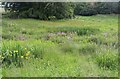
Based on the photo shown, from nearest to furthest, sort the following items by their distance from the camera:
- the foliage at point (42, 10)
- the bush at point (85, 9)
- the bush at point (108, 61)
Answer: the bush at point (108, 61)
the foliage at point (42, 10)
the bush at point (85, 9)

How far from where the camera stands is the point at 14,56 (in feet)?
21.2

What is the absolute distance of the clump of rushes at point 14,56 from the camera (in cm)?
635

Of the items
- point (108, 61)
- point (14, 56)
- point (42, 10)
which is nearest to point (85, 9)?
point (42, 10)

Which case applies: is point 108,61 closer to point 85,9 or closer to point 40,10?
point 40,10

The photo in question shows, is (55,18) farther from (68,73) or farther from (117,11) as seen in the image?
(68,73)

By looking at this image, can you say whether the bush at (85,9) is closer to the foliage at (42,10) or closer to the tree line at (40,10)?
the tree line at (40,10)

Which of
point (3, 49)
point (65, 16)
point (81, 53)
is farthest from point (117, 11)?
point (3, 49)

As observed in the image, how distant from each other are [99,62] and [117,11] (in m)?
25.2

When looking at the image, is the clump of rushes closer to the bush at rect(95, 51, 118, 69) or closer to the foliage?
the bush at rect(95, 51, 118, 69)

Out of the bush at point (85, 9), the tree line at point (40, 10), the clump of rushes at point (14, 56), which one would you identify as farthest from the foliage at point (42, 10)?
the clump of rushes at point (14, 56)

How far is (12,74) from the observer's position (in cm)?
551

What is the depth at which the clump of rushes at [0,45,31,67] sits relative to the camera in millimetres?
6347

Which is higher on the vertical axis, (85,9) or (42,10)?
(42,10)

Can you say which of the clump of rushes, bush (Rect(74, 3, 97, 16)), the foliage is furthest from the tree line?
the clump of rushes
